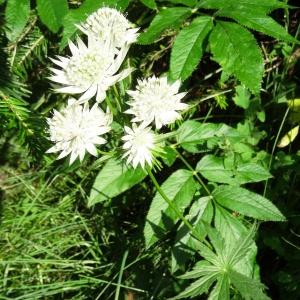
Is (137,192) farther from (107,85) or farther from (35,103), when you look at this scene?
(107,85)

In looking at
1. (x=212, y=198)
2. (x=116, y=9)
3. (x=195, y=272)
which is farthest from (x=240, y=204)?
(x=116, y=9)

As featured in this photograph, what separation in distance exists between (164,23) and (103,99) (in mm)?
295

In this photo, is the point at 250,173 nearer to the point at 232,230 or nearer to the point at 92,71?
the point at 232,230

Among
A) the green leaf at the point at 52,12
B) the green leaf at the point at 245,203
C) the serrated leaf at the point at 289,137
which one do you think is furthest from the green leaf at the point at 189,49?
the serrated leaf at the point at 289,137

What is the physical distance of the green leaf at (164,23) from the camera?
1.28 meters

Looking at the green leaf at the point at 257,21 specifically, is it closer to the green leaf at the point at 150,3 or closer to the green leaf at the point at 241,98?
the green leaf at the point at 150,3

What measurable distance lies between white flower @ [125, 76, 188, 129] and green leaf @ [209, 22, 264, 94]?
0.45ft

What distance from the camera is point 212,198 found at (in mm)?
1529

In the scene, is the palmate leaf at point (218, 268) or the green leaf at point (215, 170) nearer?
the palmate leaf at point (218, 268)

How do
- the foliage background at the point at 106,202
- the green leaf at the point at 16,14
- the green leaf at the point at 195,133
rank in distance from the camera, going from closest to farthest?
1. the green leaf at the point at 16,14
2. the green leaf at the point at 195,133
3. the foliage background at the point at 106,202

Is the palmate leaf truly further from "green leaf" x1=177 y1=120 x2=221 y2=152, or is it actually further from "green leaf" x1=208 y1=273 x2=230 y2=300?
"green leaf" x1=177 y1=120 x2=221 y2=152

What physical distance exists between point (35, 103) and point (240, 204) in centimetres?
114

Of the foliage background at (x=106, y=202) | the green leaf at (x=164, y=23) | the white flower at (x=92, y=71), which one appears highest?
the green leaf at (x=164, y=23)

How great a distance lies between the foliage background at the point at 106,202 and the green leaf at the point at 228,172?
218 millimetres
